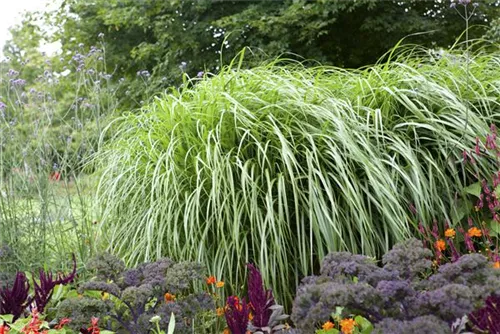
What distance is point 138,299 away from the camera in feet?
5.53

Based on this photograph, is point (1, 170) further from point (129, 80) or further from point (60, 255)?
point (129, 80)

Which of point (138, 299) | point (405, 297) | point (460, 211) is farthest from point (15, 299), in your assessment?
point (460, 211)

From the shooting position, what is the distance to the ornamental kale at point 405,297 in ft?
4.28

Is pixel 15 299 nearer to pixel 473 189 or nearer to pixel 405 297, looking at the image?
pixel 405 297

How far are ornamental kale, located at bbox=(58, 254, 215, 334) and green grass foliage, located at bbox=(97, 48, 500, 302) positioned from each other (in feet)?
1.20

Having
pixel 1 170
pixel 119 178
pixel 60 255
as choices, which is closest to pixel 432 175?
pixel 119 178

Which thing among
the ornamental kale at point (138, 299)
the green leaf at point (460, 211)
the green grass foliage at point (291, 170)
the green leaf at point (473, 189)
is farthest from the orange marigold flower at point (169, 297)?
the green leaf at point (473, 189)

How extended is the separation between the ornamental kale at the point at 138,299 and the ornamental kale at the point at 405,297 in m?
0.45

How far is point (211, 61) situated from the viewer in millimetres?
7945

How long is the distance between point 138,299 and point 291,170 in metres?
0.83

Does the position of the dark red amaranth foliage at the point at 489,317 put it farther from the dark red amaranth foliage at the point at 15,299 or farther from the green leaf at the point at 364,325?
the dark red amaranth foliage at the point at 15,299

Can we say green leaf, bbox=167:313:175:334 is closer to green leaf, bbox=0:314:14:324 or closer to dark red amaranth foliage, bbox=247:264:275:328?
dark red amaranth foliage, bbox=247:264:275:328

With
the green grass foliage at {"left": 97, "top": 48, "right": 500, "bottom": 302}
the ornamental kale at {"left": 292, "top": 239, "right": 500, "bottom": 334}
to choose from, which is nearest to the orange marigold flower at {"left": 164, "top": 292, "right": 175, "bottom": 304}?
the green grass foliage at {"left": 97, "top": 48, "right": 500, "bottom": 302}

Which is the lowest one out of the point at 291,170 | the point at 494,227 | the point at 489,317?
the point at 494,227
